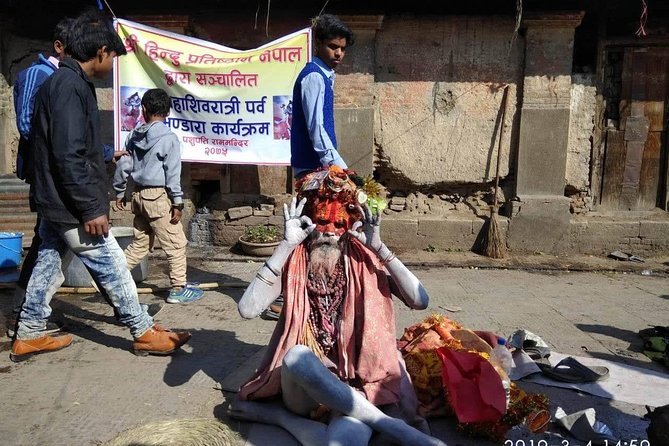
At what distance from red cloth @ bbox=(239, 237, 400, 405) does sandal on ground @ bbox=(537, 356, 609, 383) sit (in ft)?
4.11

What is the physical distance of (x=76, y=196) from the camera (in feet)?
11.0

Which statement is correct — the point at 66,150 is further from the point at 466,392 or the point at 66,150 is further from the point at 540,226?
the point at 540,226

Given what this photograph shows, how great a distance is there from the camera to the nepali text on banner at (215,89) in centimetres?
669

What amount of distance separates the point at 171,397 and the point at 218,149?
4.20 m

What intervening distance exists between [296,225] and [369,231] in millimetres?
356

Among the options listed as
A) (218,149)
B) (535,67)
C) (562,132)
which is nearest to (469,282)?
(562,132)

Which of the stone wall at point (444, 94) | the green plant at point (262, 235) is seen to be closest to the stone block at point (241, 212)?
the green plant at point (262, 235)

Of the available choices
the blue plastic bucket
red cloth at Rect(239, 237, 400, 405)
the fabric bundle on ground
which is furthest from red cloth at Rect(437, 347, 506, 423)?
the blue plastic bucket

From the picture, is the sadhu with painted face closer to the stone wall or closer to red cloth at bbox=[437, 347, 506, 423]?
red cloth at bbox=[437, 347, 506, 423]

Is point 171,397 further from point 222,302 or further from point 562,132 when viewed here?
point 562,132

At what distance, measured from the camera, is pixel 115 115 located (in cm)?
680

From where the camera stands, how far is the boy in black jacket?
11.0ft

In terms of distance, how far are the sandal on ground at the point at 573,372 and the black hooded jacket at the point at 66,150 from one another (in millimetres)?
2959

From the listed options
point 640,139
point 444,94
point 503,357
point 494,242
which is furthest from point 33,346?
point 640,139
